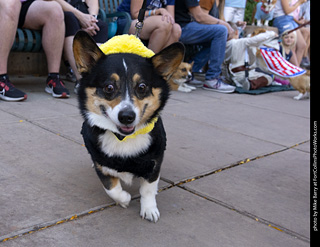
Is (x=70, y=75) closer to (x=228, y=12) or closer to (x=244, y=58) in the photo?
(x=244, y=58)

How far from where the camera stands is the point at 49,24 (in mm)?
4473

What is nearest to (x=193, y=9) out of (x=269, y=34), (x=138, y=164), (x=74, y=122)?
(x=269, y=34)

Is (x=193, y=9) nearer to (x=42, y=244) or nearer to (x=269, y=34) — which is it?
(x=269, y=34)

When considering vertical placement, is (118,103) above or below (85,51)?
below

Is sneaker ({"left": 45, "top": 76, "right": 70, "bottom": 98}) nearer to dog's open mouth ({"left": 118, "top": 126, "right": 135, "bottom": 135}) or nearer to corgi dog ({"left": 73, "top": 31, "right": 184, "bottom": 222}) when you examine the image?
corgi dog ({"left": 73, "top": 31, "right": 184, "bottom": 222})

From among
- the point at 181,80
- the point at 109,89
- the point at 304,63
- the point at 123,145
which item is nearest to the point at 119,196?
the point at 123,145

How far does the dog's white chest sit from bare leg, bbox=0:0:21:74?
2.60 m

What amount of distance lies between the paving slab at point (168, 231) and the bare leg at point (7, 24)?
276 cm

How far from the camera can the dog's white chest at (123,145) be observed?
6.81ft

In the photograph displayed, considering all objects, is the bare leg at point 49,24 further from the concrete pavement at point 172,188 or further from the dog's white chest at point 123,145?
the dog's white chest at point 123,145

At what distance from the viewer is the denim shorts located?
30.6 ft

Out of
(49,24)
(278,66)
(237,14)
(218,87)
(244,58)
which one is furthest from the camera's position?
(237,14)

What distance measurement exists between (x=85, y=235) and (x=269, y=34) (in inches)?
249

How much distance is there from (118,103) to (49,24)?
117 inches
